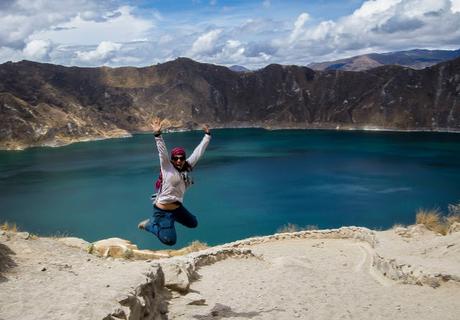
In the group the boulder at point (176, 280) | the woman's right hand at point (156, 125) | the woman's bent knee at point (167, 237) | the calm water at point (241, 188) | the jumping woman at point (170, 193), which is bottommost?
the calm water at point (241, 188)

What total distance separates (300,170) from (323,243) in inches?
1602

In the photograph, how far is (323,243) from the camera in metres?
15.7

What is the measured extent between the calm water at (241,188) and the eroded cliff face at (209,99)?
21797mm

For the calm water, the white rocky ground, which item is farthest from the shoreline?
the white rocky ground

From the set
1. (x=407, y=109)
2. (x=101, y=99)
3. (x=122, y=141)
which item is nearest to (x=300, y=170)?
(x=122, y=141)

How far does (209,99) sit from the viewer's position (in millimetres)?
146250

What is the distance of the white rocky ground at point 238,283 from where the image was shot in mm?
5652

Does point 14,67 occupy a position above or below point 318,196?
above

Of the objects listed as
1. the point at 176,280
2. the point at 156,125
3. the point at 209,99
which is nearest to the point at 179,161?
the point at 156,125

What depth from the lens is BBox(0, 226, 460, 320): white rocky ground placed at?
5652 mm

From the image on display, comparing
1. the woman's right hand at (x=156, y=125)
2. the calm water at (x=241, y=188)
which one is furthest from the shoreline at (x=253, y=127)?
the woman's right hand at (x=156, y=125)

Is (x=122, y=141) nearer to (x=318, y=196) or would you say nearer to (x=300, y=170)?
(x=300, y=170)

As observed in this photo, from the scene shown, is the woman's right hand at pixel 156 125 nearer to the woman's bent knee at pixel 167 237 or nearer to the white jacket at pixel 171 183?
the white jacket at pixel 171 183

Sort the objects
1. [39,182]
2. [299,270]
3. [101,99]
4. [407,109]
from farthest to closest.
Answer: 1. [101,99]
2. [407,109]
3. [39,182]
4. [299,270]
